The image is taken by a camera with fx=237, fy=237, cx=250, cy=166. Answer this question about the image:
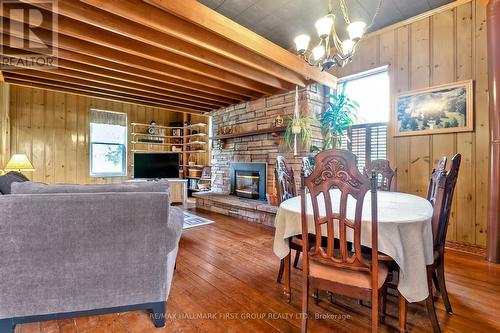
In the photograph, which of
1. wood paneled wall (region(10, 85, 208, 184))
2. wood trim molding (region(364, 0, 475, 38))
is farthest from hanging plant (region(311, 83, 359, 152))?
wood paneled wall (region(10, 85, 208, 184))

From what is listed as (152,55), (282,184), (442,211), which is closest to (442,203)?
(442,211)

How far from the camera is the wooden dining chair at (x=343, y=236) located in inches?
48.6

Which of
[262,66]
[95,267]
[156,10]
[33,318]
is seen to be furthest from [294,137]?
[33,318]

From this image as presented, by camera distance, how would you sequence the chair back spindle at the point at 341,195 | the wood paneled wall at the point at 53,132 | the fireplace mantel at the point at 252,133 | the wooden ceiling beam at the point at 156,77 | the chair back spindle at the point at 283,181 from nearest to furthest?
the chair back spindle at the point at 341,195 < the chair back spindle at the point at 283,181 < the wooden ceiling beam at the point at 156,77 < the fireplace mantel at the point at 252,133 < the wood paneled wall at the point at 53,132

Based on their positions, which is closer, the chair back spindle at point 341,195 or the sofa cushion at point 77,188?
the chair back spindle at point 341,195

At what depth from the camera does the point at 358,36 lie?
2158 mm

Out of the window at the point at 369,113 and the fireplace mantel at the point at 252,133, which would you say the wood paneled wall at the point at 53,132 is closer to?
the fireplace mantel at the point at 252,133

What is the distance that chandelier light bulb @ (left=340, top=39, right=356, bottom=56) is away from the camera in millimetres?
2264

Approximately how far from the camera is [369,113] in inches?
150

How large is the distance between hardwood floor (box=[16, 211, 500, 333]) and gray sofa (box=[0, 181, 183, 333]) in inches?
6.5

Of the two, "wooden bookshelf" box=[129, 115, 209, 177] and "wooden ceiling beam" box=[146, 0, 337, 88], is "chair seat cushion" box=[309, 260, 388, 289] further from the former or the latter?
"wooden bookshelf" box=[129, 115, 209, 177]

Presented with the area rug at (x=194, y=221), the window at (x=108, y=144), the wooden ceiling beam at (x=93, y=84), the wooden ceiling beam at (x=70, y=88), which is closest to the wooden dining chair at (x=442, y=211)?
the area rug at (x=194, y=221)

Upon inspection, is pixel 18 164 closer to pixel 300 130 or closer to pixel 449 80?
pixel 300 130

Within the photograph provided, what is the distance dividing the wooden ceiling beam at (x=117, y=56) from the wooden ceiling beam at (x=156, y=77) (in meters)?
0.25
